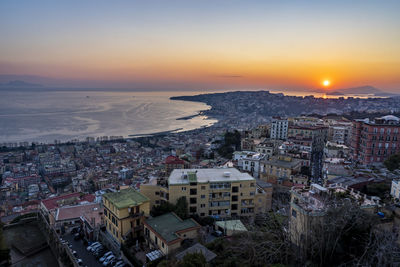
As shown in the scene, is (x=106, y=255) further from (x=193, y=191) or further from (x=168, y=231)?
(x=193, y=191)

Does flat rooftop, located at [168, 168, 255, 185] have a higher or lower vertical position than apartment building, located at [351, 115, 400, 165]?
lower

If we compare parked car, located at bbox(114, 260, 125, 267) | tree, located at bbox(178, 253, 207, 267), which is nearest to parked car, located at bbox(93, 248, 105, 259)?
parked car, located at bbox(114, 260, 125, 267)

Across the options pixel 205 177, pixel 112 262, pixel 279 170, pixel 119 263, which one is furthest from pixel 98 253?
pixel 279 170

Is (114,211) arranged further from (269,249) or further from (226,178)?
(269,249)

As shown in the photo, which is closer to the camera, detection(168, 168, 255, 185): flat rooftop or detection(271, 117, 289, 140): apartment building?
detection(168, 168, 255, 185): flat rooftop

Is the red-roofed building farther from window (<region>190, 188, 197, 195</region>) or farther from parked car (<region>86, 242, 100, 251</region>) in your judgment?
window (<region>190, 188, 197, 195</region>)

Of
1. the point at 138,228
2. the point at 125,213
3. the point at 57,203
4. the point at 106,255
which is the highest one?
the point at 125,213

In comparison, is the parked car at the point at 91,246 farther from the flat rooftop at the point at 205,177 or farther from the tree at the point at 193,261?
the tree at the point at 193,261
